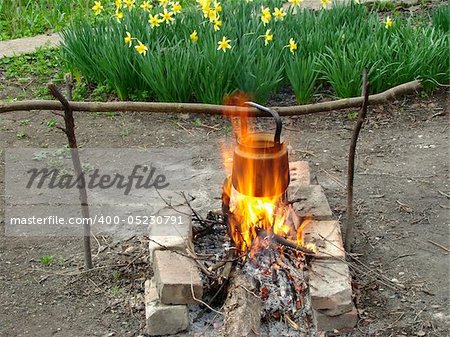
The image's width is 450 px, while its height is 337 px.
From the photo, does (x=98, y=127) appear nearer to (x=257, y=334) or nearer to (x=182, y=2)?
(x=257, y=334)

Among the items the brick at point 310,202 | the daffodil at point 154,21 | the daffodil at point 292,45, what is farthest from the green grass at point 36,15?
the brick at point 310,202

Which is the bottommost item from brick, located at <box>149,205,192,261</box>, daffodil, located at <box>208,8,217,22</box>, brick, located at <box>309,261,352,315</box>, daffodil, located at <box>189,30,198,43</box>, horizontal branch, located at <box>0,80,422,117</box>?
brick, located at <box>309,261,352,315</box>

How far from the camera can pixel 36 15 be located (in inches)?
297

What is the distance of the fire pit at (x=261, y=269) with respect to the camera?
9.45ft

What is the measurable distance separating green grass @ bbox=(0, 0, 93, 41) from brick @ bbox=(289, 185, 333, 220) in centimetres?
423

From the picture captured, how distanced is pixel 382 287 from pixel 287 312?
1.62ft

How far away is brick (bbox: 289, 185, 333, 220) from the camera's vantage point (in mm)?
3357

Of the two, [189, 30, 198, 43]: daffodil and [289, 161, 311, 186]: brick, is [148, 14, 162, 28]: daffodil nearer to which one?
[189, 30, 198, 43]: daffodil

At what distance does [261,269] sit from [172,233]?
41 centimetres

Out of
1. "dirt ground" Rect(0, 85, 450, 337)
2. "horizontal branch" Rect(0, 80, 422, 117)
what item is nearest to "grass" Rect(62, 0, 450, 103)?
"dirt ground" Rect(0, 85, 450, 337)

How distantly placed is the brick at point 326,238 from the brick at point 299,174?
402mm

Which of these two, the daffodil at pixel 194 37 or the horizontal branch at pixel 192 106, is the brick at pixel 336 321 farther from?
the daffodil at pixel 194 37

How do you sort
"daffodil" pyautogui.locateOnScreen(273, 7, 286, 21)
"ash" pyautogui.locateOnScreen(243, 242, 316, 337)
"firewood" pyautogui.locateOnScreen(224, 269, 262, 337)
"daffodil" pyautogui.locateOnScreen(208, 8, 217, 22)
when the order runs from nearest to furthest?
"firewood" pyautogui.locateOnScreen(224, 269, 262, 337)
"ash" pyautogui.locateOnScreen(243, 242, 316, 337)
"daffodil" pyautogui.locateOnScreen(208, 8, 217, 22)
"daffodil" pyautogui.locateOnScreen(273, 7, 286, 21)

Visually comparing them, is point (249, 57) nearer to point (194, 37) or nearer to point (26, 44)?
point (194, 37)
